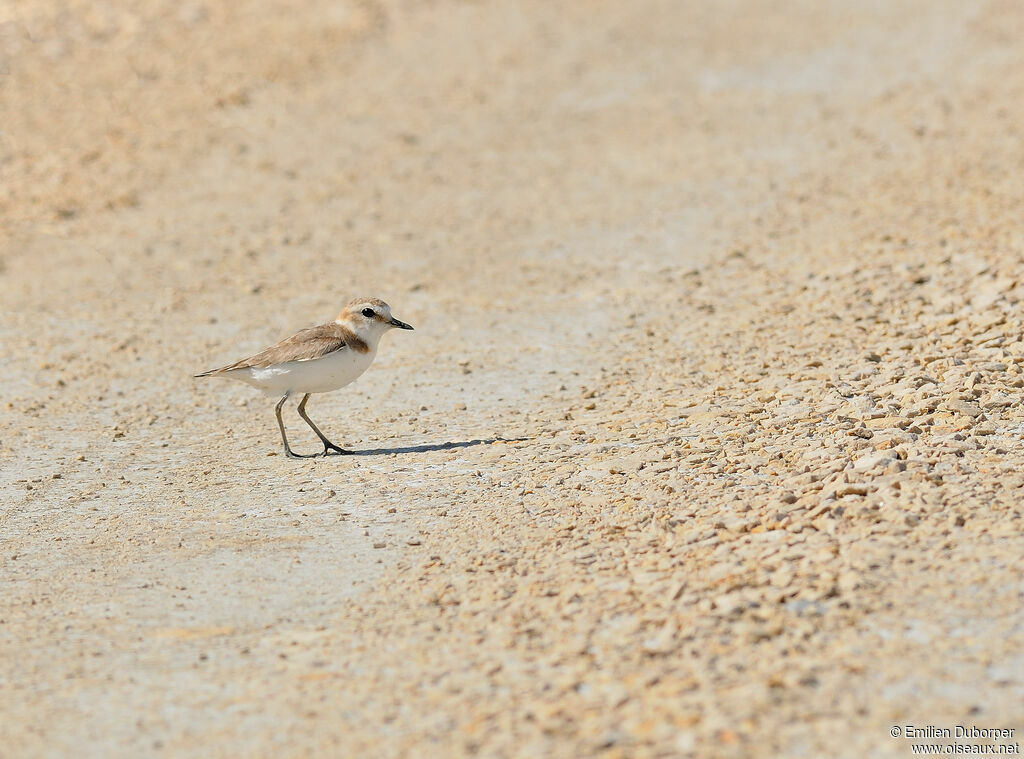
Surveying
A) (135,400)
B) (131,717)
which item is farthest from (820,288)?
(131,717)

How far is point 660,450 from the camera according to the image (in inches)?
277

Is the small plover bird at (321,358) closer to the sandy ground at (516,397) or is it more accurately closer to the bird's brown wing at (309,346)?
the bird's brown wing at (309,346)

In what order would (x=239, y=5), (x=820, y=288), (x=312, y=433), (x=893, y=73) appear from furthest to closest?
(x=239, y=5), (x=893, y=73), (x=820, y=288), (x=312, y=433)

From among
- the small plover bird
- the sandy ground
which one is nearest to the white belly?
the small plover bird

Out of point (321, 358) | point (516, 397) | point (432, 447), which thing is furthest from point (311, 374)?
point (516, 397)

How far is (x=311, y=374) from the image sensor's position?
752 centimetres

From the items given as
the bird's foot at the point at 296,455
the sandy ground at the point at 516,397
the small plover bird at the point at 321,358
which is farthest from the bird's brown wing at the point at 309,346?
the sandy ground at the point at 516,397

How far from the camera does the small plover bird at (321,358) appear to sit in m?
7.52

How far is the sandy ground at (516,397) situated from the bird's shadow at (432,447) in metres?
0.03

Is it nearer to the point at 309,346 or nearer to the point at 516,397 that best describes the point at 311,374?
the point at 309,346

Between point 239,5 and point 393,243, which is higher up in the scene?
point 239,5

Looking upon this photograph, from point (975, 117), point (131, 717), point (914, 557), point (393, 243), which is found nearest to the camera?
point (131, 717)

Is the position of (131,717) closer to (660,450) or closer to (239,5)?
(660,450)

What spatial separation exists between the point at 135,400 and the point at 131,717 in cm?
442
